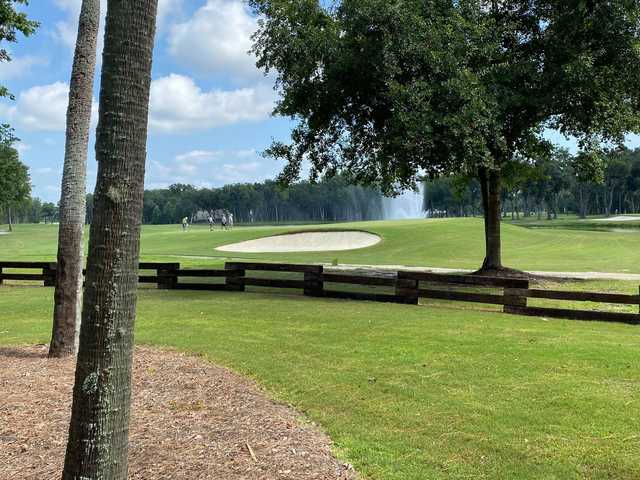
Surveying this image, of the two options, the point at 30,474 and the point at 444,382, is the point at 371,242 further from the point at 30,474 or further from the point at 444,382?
the point at 30,474

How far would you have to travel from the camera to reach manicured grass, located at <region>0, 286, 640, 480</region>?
4.48m

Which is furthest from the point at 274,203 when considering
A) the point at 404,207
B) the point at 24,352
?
the point at 24,352

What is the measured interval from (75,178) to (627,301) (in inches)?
421

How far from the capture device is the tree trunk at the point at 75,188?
25.2 feet

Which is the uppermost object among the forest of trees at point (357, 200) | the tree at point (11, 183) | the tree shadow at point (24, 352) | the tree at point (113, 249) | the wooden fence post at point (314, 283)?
the forest of trees at point (357, 200)

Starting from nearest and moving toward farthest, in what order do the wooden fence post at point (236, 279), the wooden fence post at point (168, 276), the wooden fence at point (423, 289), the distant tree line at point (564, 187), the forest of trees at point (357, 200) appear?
the wooden fence at point (423, 289)
the wooden fence post at point (236, 279)
the wooden fence post at point (168, 276)
the distant tree line at point (564, 187)
the forest of trees at point (357, 200)

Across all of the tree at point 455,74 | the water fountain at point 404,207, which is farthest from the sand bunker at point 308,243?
the water fountain at point 404,207

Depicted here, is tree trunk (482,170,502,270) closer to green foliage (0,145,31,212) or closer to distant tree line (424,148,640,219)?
distant tree line (424,148,640,219)

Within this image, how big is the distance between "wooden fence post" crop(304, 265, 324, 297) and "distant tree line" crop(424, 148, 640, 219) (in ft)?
35.4

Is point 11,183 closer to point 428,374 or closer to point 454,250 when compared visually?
point 454,250

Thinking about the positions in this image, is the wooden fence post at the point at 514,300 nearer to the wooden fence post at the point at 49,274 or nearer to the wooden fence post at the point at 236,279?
the wooden fence post at the point at 236,279

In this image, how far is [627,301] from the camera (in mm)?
11117

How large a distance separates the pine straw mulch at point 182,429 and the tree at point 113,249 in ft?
4.10

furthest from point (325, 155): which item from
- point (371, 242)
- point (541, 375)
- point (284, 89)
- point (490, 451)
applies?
point (371, 242)
